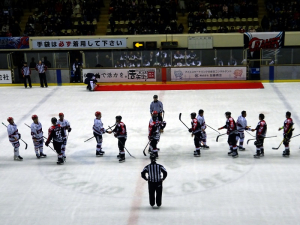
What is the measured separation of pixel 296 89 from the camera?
22109 millimetres

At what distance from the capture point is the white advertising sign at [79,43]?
25.9 metres

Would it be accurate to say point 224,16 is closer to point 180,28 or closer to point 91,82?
point 180,28

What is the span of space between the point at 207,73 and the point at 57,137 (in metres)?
14.7

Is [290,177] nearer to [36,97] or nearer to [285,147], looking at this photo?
[285,147]

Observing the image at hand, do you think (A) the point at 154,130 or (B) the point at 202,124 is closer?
(A) the point at 154,130

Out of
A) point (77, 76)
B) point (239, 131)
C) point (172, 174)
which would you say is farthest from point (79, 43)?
point (172, 174)

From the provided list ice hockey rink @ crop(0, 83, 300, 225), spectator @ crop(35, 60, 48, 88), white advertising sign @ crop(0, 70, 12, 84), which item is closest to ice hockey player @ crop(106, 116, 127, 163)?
ice hockey rink @ crop(0, 83, 300, 225)

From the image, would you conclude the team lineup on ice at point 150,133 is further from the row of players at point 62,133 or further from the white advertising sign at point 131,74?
the white advertising sign at point 131,74

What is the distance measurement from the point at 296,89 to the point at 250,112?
227 inches

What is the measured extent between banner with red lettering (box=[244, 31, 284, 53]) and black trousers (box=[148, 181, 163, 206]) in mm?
17905

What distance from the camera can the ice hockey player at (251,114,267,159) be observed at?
11977 mm

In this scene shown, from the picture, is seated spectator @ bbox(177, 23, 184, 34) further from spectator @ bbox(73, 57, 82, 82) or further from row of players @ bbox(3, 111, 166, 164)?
row of players @ bbox(3, 111, 166, 164)

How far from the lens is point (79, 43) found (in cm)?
2605

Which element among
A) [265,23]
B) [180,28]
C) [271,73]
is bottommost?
[271,73]
